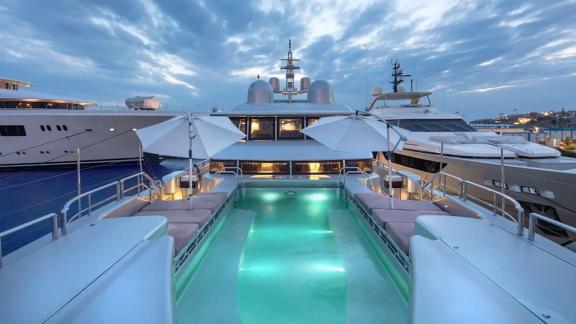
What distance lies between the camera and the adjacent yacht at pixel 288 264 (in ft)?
7.83

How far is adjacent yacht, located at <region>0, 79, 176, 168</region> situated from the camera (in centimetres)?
2522

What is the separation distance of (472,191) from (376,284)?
928cm

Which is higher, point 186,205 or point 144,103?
point 144,103

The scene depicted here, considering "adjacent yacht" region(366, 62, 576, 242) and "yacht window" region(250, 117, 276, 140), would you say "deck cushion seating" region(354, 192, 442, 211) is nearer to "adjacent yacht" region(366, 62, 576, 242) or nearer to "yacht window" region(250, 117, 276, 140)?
"adjacent yacht" region(366, 62, 576, 242)

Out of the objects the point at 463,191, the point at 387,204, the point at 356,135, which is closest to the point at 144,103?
the point at 356,135

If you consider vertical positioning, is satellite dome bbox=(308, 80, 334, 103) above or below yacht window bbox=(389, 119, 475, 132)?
above

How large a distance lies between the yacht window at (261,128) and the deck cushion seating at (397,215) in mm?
7713

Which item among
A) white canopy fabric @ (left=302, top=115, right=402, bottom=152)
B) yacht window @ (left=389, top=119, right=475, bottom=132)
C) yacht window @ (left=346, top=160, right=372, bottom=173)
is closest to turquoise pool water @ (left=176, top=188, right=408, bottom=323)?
white canopy fabric @ (left=302, top=115, right=402, bottom=152)

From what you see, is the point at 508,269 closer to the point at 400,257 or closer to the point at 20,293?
the point at 400,257

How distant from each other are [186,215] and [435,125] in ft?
57.7

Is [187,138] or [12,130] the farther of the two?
[12,130]

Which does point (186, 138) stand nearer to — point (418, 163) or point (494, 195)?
point (494, 195)

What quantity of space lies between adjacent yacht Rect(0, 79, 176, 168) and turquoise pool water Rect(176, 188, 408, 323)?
73.4ft

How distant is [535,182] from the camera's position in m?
9.78
